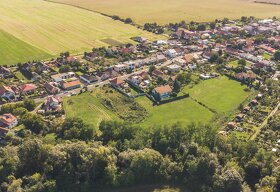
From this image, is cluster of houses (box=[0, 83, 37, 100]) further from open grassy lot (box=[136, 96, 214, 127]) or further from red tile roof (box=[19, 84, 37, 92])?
open grassy lot (box=[136, 96, 214, 127])

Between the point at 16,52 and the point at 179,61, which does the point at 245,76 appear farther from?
the point at 16,52

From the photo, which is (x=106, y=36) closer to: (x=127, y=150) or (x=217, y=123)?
(x=217, y=123)

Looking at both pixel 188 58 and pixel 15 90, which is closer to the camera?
pixel 15 90

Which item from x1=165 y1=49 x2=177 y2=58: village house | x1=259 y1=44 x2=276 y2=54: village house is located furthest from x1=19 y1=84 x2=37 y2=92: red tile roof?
x1=259 y1=44 x2=276 y2=54: village house

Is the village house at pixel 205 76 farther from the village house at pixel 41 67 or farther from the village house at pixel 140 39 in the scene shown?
the village house at pixel 41 67

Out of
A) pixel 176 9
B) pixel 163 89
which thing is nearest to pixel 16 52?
pixel 163 89

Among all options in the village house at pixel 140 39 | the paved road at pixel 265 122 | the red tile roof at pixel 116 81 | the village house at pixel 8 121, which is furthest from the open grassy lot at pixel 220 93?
the village house at pixel 8 121
